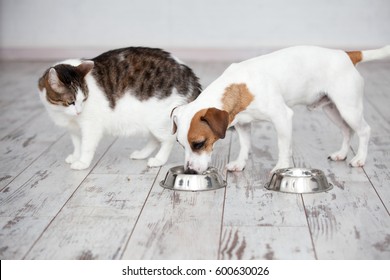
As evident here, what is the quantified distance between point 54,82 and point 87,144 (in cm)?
40

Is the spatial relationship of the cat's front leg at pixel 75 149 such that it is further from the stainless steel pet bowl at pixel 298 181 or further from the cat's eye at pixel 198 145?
the stainless steel pet bowl at pixel 298 181

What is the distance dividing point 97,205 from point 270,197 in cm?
76

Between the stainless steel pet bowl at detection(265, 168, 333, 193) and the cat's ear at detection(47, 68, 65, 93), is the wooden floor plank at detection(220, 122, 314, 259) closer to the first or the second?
the stainless steel pet bowl at detection(265, 168, 333, 193)

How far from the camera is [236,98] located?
3.27 meters

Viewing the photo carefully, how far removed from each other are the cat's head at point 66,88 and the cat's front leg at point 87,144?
141 millimetres

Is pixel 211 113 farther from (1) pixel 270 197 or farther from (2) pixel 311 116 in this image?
(2) pixel 311 116

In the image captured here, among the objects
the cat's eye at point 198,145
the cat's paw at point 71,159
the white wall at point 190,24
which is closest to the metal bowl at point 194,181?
the cat's eye at point 198,145

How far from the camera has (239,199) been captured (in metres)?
3.10

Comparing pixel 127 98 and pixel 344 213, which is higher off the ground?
pixel 127 98

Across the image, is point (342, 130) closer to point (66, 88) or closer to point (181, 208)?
point (181, 208)

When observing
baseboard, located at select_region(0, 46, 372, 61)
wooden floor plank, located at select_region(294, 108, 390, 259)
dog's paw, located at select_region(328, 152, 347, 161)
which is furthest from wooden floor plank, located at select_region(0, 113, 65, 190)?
baseboard, located at select_region(0, 46, 372, 61)

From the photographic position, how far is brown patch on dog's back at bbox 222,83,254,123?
3.25m

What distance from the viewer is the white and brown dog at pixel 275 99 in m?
3.10

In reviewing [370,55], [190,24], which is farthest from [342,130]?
[190,24]
